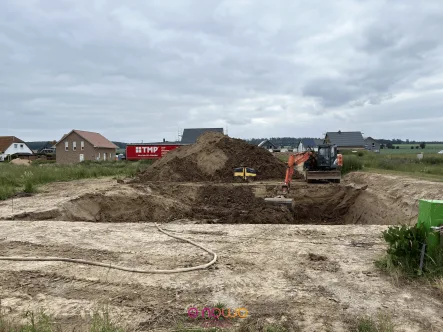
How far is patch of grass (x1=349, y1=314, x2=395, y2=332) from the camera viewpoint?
12.1 feet

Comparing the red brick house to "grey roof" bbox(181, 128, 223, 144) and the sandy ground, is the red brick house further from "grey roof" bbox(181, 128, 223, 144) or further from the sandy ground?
the sandy ground

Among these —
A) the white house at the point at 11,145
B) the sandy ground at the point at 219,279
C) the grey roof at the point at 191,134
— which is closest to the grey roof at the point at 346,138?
the grey roof at the point at 191,134

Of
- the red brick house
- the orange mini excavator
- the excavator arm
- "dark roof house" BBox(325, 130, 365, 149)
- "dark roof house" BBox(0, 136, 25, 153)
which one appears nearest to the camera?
the excavator arm

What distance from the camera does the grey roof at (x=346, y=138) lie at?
217 feet

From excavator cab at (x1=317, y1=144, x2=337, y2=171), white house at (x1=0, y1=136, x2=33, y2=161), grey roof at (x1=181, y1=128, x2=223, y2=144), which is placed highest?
grey roof at (x1=181, y1=128, x2=223, y2=144)

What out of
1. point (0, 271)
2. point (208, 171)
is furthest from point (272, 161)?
point (0, 271)

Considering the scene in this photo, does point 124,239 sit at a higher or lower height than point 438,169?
lower

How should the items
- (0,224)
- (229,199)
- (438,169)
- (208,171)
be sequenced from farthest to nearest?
1. (208,171)
2. (438,169)
3. (229,199)
4. (0,224)

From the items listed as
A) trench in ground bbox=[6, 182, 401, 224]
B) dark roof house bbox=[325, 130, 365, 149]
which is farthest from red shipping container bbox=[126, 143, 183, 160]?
dark roof house bbox=[325, 130, 365, 149]

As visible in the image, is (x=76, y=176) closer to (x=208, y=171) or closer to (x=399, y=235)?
(x=208, y=171)

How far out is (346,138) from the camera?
67500mm

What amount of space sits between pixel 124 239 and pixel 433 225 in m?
5.65

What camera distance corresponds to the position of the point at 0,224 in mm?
8648

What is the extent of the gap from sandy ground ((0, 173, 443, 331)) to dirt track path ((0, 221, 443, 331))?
1 centimetres
